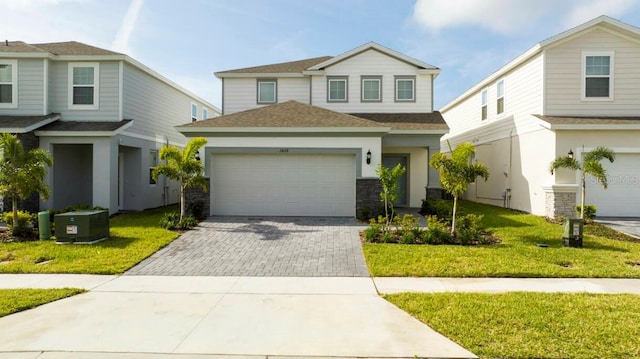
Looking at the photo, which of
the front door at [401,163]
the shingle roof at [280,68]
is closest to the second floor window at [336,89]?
the shingle roof at [280,68]

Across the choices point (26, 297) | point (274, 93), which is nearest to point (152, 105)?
point (274, 93)

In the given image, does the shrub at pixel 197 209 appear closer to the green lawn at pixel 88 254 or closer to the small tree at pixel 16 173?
the green lawn at pixel 88 254

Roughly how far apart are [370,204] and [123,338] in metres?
10.0

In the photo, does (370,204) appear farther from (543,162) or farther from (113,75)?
(113,75)

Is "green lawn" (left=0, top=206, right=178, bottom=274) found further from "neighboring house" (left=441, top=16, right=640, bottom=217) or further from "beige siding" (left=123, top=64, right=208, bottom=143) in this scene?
"neighboring house" (left=441, top=16, right=640, bottom=217)

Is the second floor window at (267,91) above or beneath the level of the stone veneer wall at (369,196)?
above

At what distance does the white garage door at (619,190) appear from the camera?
45.6ft

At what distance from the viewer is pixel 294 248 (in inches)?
382

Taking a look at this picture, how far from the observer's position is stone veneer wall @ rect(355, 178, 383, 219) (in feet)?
44.7

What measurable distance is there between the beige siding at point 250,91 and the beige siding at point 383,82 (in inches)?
39.6

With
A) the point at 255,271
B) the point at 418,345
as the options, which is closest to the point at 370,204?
the point at 255,271

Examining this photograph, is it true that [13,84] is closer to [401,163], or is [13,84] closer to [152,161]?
[152,161]

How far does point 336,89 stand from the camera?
17891 mm

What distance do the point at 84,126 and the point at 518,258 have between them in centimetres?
1574
